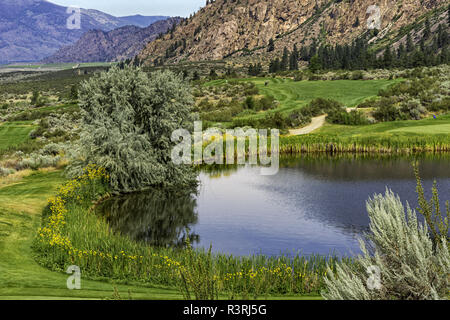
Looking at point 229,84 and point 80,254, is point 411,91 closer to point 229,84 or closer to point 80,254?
point 229,84

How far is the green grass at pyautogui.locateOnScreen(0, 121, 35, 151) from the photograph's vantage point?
155 ft

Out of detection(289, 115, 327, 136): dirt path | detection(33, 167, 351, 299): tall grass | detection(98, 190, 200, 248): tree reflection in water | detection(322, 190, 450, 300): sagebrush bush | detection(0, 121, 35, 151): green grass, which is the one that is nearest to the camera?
detection(322, 190, 450, 300): sagebrush bush

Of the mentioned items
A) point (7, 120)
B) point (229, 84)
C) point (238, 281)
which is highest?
point (229, 84)

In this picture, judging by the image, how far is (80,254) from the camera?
45.3 feet

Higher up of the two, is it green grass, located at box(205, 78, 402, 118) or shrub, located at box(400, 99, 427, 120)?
green grass, located at box(205, 78, 402, 118)

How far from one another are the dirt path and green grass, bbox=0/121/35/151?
31.1 meters

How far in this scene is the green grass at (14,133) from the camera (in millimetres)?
47250

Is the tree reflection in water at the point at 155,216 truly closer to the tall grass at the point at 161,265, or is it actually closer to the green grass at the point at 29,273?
the tall grass at the point at 161,265

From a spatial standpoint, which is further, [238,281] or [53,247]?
[53,247]

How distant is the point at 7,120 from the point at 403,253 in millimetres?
69292

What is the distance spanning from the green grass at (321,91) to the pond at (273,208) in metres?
28.8

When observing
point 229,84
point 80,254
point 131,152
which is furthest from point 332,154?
point 229,84

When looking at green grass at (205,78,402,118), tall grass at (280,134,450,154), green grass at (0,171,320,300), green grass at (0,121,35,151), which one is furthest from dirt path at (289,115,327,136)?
green grass at (0,171,320,300)

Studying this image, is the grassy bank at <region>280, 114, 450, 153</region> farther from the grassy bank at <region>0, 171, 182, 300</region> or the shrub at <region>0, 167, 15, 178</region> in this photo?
the grassy bank at <region>0, 171, 182, 300</region>
